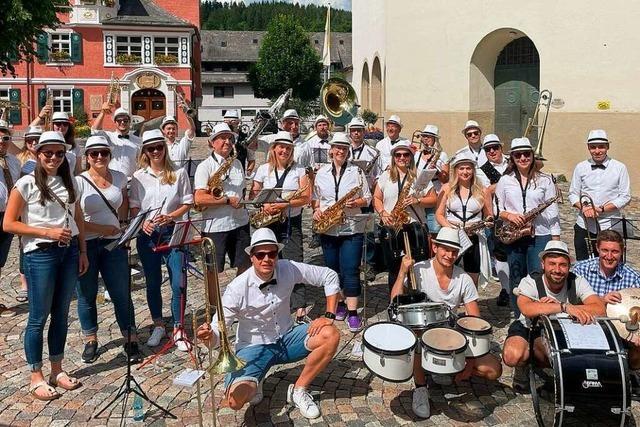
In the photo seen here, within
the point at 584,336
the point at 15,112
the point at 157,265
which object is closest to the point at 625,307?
the point at 584,336

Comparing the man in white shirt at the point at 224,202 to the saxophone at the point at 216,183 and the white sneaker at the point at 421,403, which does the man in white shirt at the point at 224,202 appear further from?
the white sneaker at the point at 421,403

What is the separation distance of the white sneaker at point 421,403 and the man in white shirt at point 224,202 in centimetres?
251

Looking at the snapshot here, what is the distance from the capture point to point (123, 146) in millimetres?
7984

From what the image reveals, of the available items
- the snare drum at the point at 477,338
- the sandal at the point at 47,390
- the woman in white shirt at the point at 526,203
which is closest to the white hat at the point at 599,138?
the woman in white shirt at the point at 526,203

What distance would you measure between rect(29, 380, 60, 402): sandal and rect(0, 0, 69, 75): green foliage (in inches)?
421

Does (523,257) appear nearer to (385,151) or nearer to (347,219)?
(347,219)

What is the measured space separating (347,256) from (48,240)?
301 cm

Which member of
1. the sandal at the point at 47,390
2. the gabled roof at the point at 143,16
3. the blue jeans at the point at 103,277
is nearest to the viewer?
the sandal at the point at 47,390

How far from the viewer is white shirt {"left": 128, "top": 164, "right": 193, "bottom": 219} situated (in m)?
6.09

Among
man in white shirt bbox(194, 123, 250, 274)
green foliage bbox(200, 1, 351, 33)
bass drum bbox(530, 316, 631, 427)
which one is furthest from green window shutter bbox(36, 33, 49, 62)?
green foliage bbox(200, 1, 351, 33)

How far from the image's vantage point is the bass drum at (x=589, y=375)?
163 inches

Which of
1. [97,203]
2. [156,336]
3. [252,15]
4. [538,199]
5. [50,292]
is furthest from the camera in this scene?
[252,15]

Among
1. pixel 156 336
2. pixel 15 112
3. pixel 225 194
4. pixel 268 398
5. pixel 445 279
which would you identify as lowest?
pixel 268 398

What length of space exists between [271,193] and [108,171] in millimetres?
1571
